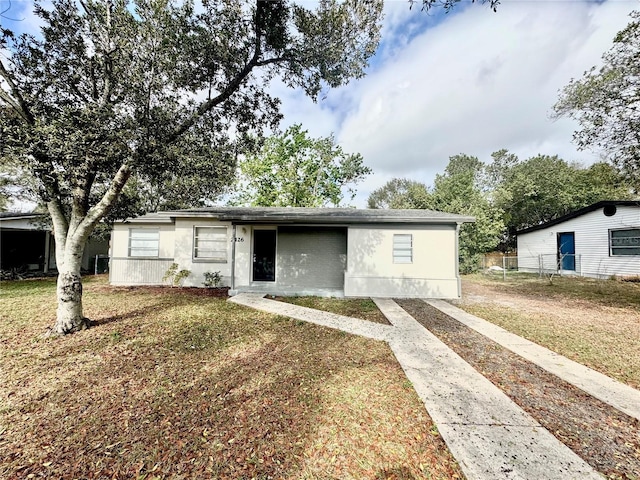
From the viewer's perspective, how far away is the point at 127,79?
4832mm

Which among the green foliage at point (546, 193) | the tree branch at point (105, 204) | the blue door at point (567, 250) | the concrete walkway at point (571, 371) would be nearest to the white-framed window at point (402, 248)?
the concrete walkway at point (571, 371)

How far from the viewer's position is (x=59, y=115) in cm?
445

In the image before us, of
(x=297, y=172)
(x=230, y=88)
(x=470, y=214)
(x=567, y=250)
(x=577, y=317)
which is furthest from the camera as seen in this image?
(x=297, y=172)

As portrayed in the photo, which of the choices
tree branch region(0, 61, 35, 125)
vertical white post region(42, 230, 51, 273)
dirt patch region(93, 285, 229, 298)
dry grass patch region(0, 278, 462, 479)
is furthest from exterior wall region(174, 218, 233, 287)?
vertical white post region(42, 230, 51, 273)

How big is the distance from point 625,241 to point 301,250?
15.4m

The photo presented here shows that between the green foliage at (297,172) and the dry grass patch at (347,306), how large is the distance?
14.2m

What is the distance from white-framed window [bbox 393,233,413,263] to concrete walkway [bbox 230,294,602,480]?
4237 mm

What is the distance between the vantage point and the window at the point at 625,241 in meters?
12.8

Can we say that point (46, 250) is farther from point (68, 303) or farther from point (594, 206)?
point (594, 206)

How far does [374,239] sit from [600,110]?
25.7 feet

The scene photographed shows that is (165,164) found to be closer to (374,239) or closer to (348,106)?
(374,239)

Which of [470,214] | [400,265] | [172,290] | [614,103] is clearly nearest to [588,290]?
[614,103]

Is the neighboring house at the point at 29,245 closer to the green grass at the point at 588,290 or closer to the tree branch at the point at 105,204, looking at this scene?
the tree branch at the point at 105,204

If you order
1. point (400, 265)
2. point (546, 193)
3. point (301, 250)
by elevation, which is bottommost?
point (400, 265)
